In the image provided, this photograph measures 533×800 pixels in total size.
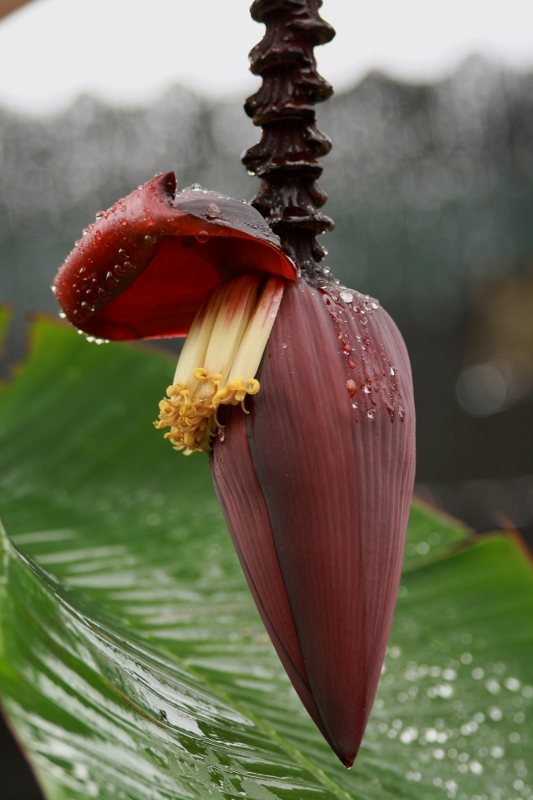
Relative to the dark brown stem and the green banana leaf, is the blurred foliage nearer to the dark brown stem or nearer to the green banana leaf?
the green banana leaf

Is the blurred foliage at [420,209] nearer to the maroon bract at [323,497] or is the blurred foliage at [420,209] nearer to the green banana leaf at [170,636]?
the green banana leaf at [170,636]

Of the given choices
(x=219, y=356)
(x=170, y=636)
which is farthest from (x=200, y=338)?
(x=170, y=636)

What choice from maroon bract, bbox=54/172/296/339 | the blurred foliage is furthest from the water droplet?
the blurred foliage

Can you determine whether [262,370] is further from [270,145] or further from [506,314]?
[506,314]

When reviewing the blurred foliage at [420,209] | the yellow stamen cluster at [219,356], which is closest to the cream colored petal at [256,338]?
the yellow stamen cluster at [219,356]

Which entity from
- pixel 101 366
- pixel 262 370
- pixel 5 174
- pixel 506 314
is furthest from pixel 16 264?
pixel 262 370
